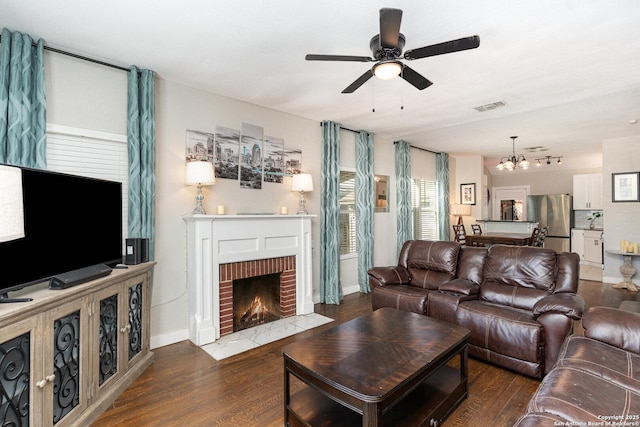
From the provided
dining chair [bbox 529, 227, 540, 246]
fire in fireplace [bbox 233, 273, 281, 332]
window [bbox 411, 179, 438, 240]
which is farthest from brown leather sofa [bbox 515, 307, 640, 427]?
dining chair [bbox 529, 227, 540, 246]

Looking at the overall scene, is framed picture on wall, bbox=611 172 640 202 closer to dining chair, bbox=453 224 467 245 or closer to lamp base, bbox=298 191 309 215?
dining chair, bbox=453 224 467 245

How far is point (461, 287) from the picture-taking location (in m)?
3.21

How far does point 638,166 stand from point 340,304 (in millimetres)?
5968

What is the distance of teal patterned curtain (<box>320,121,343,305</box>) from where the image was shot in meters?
4.72

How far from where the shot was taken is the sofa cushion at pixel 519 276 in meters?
2.97

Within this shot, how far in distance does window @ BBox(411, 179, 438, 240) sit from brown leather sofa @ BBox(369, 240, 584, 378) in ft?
Answer: 9.09

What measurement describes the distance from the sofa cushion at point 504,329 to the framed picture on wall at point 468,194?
561 centimetres

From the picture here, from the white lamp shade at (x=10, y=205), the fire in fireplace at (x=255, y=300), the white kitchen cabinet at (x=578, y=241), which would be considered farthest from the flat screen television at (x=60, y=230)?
the white kitchen cabinet at (x=578, y=241)

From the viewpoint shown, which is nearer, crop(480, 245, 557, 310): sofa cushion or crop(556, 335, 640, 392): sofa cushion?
crop(556, 335, 640, 392): sofa cushion

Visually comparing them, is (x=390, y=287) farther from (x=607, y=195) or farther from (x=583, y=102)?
(x=607, y=195)

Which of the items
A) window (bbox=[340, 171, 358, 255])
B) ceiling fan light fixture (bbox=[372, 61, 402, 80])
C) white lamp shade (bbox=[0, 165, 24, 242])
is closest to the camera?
white lamp shade (bbox=[0, 165, 24, 242])

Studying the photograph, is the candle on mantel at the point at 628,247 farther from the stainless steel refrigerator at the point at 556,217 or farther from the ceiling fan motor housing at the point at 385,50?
the ceiling fan motor housing at the point at 385,50

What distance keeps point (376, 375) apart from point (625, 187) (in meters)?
6.77

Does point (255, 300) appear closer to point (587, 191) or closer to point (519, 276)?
point (519, 276)
